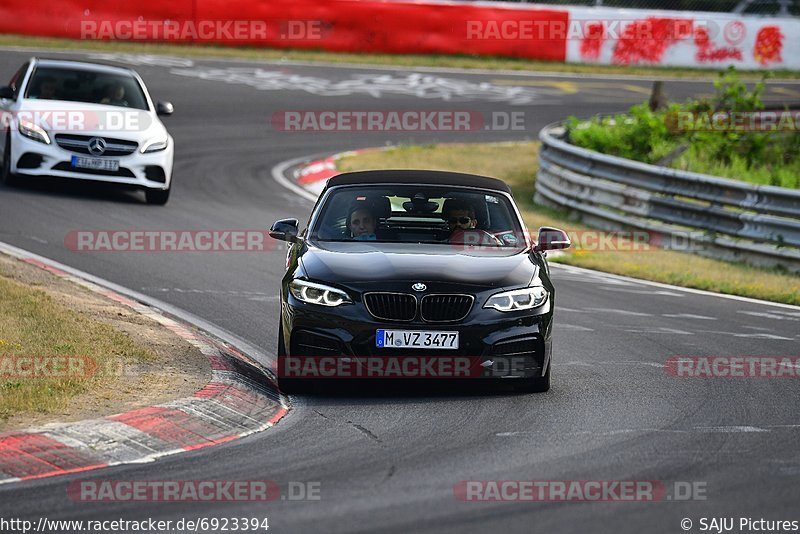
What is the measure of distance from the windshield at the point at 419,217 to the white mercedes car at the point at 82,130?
25.8 feet

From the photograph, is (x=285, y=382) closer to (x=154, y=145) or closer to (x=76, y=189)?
(x=154, y=145)

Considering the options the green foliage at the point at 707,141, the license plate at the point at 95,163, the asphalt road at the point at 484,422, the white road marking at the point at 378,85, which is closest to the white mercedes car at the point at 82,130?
the license plate at the point at 95,163

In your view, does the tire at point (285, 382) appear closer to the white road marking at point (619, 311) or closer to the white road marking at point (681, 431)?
the white road marking at point (681, 431)

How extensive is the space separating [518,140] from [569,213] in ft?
27.1

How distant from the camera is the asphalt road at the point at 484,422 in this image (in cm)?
593

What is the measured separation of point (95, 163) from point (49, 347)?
27.1 ft

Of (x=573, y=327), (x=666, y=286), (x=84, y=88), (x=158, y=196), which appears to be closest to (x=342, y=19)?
(x=84, y=88)

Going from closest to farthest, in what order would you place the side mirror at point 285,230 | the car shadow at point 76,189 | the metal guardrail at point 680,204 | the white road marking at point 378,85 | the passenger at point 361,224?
the passenger at point 361,224, the side mirror at point 285,230, the metal guardrail at point 680,204, the car shadow at point 76,189, the white road marking at point 378,85

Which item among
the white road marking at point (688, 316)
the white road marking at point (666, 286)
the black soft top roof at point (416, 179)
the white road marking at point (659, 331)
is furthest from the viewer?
the white road marking at point (666, 286)

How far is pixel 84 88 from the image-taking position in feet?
58.4

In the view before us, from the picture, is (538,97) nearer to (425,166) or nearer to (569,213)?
(425,166)

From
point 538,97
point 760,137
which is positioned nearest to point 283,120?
point 538,97

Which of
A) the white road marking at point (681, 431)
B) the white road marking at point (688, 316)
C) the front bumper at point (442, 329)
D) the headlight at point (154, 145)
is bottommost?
the white road marking at point (688, 316)

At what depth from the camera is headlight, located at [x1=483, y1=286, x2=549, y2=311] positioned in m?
8.49
